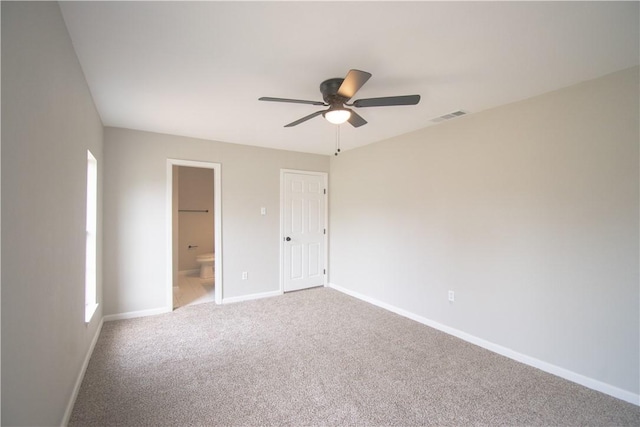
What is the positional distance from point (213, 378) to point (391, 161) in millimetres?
3259

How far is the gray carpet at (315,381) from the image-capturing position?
76.7 inches

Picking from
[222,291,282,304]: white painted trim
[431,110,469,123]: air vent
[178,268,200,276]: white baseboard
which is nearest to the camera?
[431,110,469,123]: air vent

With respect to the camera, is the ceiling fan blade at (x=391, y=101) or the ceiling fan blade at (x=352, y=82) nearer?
the ceiling fan blade at (x=352, y=82)

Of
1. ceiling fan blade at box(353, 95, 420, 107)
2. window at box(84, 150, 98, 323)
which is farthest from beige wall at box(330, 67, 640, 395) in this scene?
window at box(84, 150, 98, 323)

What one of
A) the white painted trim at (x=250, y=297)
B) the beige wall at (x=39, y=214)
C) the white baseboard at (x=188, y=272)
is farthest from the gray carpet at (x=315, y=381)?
the white baseboard at (x=188, y=272)

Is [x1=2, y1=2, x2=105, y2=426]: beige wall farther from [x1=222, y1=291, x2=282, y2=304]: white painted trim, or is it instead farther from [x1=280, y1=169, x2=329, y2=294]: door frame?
[x1=280, y1=169, x2=329, y2=294]: door frame

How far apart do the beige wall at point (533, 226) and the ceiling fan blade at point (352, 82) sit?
5.71 ft

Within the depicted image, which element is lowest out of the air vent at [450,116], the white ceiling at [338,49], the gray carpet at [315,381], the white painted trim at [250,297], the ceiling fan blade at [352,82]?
the gray carpet at [315,381]

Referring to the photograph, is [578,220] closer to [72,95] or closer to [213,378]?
[213,378]

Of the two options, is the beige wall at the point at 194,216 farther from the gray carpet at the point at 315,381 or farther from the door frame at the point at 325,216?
the gray carpet at the point at 315,381

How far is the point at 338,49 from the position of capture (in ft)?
6.24

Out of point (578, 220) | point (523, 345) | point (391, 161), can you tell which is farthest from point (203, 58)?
point (523, 345)

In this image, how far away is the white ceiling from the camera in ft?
5.14

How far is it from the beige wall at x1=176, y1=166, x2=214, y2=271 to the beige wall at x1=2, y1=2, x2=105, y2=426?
14.2 ft
